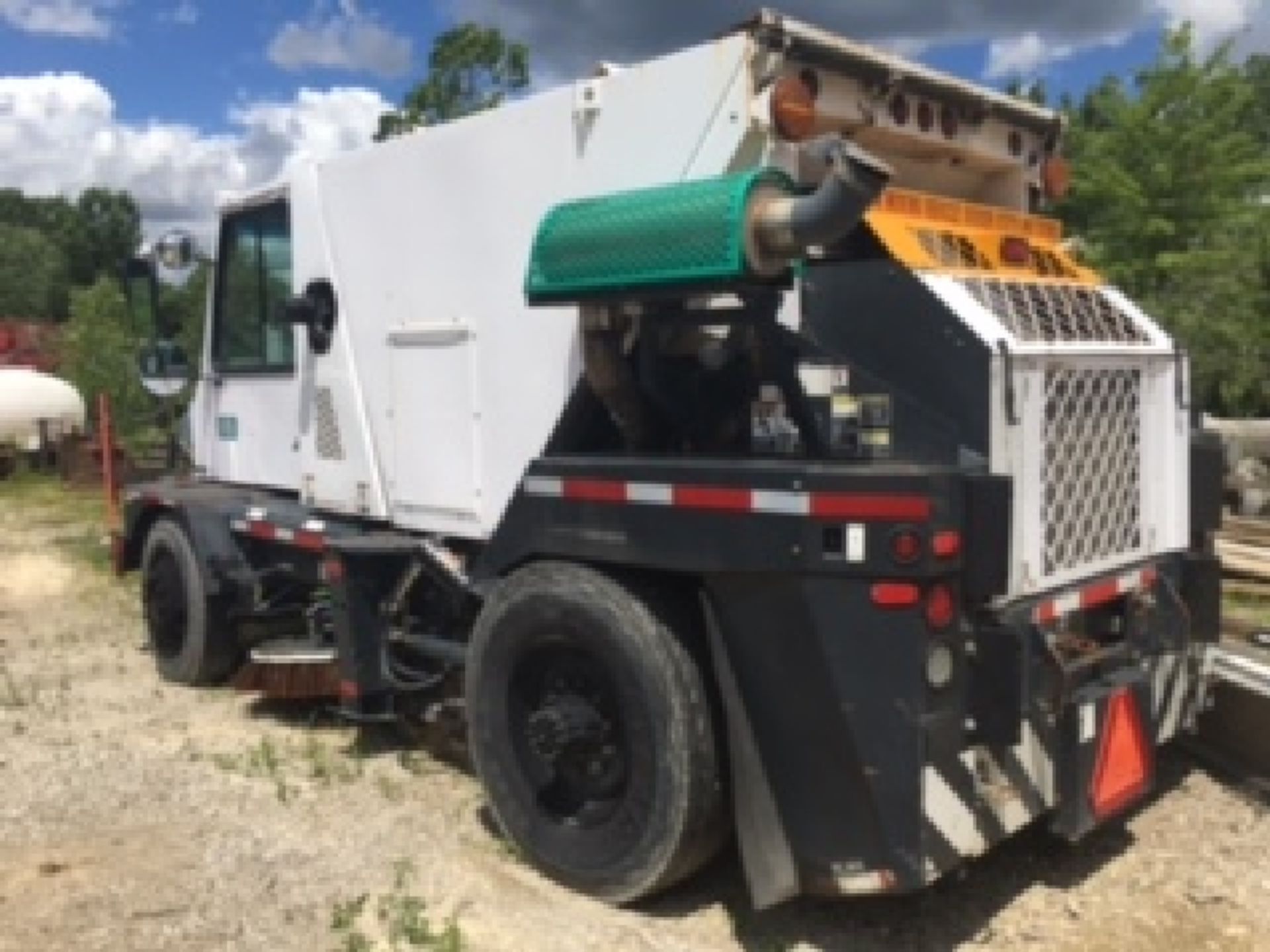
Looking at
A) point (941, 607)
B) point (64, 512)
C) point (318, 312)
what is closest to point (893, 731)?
point (941, 607)

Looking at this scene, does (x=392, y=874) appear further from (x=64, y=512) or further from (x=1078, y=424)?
(x=64, y=512)

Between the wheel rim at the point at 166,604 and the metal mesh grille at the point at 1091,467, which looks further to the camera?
the wheel rim at the point at 166,604

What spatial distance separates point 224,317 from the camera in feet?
24.9

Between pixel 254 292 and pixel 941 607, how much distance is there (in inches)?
184

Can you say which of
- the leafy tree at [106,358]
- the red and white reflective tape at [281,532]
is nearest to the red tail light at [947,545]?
the red and white reflective tape at [281,532]

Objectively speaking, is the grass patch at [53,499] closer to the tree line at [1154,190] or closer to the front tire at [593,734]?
the tree line at [1154,190]

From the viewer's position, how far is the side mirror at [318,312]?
6355 mm

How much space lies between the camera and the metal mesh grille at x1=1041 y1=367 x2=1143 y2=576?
4184 mm

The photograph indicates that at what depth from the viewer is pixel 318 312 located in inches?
252

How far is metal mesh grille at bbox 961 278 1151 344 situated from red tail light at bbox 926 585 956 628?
827mm

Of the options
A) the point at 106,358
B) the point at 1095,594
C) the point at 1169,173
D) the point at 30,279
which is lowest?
the point at 1095,594

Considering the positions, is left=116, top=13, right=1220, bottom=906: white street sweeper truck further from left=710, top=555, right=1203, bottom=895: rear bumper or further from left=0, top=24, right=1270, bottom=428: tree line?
left=0, top=24, right=1270, bottom=428: tree line

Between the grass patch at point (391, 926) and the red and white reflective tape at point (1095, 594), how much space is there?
6.83ft

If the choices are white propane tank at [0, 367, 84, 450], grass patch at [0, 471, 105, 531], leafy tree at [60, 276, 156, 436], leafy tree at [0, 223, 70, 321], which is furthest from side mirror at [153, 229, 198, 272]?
leafy tree at [0, 223, 70, 321]
